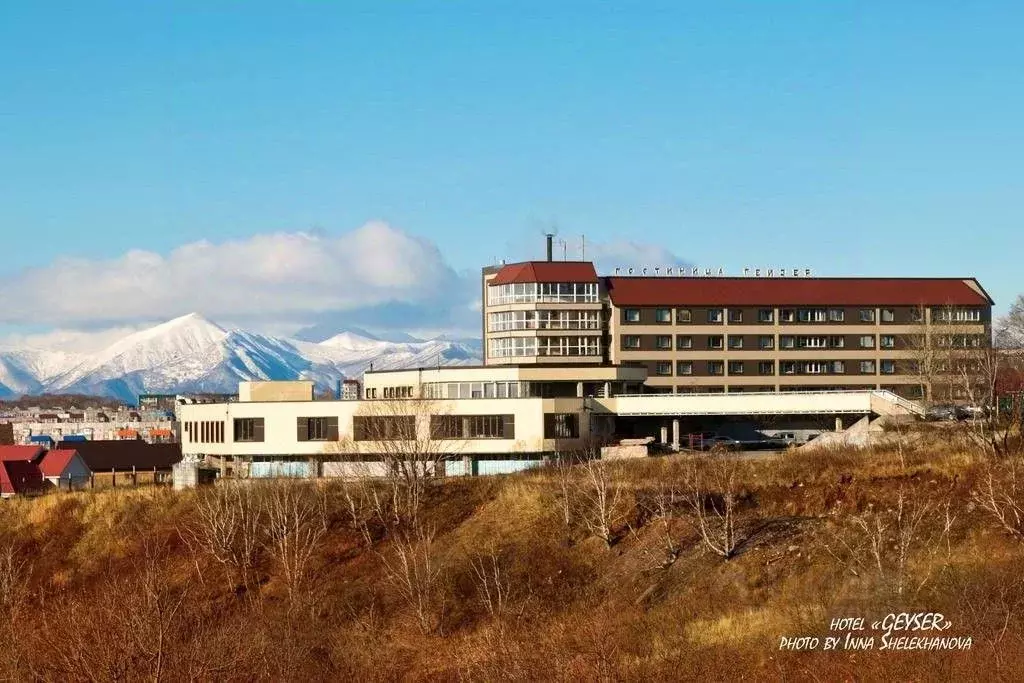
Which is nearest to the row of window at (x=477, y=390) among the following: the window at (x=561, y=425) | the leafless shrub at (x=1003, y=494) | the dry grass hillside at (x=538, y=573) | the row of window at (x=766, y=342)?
the window at (x=561, y=425)

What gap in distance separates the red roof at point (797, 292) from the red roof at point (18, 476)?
58.8 m

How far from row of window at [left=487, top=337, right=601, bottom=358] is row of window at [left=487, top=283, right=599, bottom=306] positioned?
3.63m

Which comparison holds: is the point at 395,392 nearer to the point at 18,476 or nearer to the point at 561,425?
the point at 561,425

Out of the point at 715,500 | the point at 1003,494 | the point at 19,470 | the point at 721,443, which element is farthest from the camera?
the point at 19,470

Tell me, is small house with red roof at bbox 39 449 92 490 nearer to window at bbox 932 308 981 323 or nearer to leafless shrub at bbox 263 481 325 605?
leafless shrub at bbox 263 481 325 605

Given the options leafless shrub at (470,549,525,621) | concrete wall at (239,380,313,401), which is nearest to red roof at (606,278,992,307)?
concrete wall at (239,380,313,401)

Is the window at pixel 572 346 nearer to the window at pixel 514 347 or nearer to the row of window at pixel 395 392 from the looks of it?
the window at pixel 514 347

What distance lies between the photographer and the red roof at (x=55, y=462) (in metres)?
143

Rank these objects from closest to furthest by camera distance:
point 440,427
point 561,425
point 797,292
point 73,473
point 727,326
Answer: point 440,427
point 561,425
point 727,326
point 797,292
point 73,473

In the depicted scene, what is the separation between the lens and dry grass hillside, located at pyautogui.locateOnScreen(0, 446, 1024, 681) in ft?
153

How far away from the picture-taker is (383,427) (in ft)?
323

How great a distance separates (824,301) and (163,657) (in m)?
100

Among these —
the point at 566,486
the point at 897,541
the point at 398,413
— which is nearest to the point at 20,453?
the point at 398,413

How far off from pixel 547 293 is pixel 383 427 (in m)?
34.1
